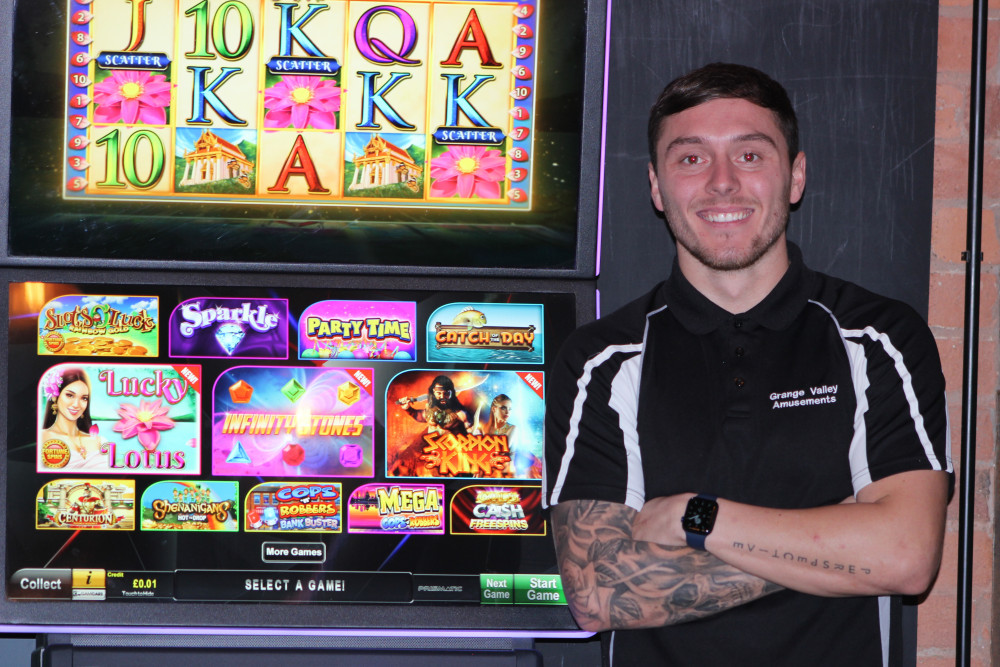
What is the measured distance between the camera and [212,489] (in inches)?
79.7

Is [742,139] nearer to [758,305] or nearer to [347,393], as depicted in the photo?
[758,305]

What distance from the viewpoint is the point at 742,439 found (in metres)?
1.75

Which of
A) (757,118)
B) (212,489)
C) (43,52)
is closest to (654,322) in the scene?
(757,118)

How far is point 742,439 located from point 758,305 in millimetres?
263

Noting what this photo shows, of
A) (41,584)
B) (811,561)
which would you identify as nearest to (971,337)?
(811,561)

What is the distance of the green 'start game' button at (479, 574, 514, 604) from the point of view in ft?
6.63

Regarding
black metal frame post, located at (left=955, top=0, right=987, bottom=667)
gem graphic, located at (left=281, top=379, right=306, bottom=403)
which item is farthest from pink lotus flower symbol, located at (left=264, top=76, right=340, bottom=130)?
black metal frame post, located at (left=955, top=0, right=987, bottom=667)

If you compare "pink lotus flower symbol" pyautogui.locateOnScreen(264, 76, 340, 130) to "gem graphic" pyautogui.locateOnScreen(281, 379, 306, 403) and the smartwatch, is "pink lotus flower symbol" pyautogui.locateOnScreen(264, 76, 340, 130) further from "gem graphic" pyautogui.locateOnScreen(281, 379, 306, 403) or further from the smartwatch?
the smartwatch

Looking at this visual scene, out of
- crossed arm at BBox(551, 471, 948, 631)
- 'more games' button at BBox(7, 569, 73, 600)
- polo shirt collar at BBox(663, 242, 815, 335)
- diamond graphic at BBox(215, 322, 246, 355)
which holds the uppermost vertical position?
polo shirt collar at BBox(663, 242, 815, 335)

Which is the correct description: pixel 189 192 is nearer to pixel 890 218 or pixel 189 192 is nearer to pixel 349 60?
pixel 349 60

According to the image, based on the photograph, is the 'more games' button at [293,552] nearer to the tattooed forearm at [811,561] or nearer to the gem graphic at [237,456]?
the gem graphic at [237,456]

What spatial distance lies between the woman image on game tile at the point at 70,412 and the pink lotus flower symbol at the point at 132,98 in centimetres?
53

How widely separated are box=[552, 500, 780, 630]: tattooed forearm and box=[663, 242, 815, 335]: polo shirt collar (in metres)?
0.39

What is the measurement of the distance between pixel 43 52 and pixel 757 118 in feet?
4.70
